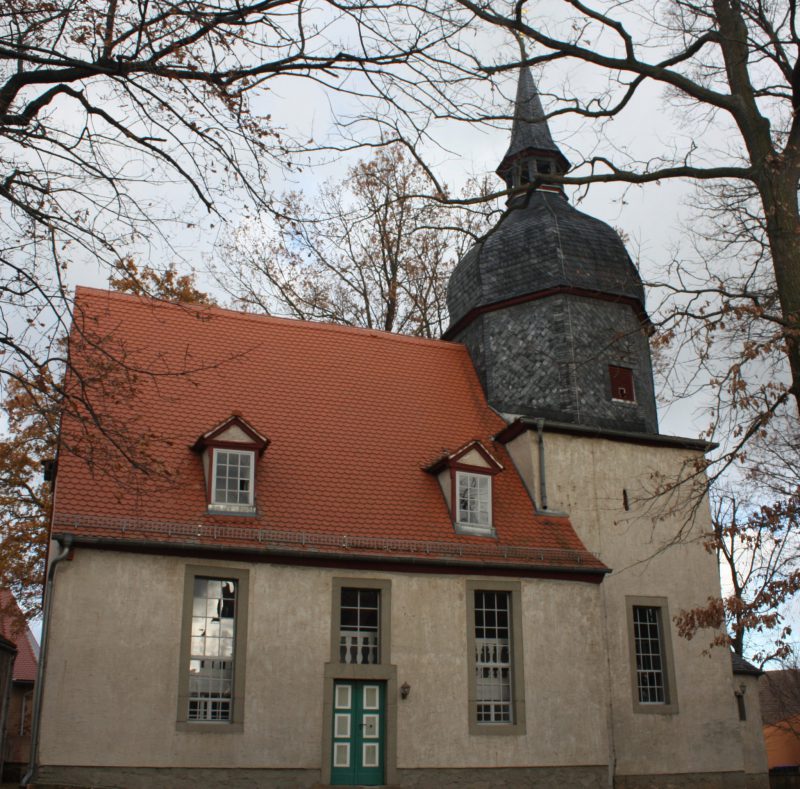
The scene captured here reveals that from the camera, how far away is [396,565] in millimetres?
15375

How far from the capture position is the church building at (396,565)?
44.7ft

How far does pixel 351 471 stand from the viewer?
16.6 meters

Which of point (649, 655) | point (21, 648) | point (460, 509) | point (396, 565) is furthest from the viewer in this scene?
point (21, 648)

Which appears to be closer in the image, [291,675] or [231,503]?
[291,675]

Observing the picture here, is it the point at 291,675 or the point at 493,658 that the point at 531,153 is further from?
the point at 291,675

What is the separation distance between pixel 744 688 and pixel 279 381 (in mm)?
11172

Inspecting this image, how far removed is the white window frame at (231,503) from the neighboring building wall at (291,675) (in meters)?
0.94

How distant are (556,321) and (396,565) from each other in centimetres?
657

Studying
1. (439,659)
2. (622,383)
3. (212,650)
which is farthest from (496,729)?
(622,383)

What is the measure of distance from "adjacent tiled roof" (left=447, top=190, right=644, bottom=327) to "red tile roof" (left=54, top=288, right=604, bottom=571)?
1.60 meters

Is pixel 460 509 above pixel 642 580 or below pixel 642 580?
above

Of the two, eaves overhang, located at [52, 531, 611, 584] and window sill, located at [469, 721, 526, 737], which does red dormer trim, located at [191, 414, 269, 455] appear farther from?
window sill, located at [469, 721, 526, 737]

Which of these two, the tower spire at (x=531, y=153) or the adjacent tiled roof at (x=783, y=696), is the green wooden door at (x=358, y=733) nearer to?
the tower spire at (x=531, y=153)

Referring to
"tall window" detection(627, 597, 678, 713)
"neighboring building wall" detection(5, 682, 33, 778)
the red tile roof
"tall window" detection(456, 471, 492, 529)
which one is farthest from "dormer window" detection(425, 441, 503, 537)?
"neighboring building wall" detection(5, 682, 33, 778)
